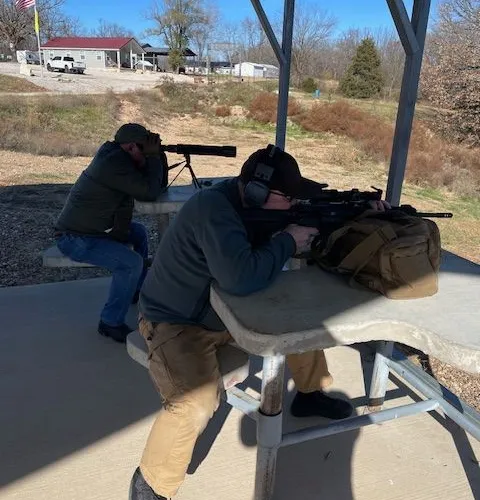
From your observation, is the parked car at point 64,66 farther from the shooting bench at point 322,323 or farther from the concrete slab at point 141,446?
the shooting bench at point 322,323

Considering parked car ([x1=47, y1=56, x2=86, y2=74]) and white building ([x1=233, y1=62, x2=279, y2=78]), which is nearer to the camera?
parked car ([x1=47, y1=56, x2=86, y2=74])

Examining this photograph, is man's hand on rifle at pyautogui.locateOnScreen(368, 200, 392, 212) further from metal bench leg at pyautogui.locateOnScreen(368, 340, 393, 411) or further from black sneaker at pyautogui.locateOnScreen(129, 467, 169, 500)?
black sneaker at pyautogui.locateOnScreen(129, 467, 169, 500)

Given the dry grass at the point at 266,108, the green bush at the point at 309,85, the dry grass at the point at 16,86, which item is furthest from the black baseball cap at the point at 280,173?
the green bush at the point at 309,85

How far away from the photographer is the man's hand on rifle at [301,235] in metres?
1.85

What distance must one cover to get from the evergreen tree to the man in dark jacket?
74.9ft

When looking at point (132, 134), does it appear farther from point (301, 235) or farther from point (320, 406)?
point (320, 406)

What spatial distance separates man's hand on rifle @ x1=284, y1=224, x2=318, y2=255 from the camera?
1852mm

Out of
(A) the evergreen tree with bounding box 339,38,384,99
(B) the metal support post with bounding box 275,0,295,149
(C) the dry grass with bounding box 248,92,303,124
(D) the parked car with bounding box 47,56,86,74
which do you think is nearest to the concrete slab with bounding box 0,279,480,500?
(B) the metal support post with bounding box 275,0,295,149

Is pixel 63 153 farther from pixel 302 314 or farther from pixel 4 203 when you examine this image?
pixel 302 314

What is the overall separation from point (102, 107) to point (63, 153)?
10248mm

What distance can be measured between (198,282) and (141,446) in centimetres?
96

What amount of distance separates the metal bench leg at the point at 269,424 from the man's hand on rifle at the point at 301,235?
42 cm

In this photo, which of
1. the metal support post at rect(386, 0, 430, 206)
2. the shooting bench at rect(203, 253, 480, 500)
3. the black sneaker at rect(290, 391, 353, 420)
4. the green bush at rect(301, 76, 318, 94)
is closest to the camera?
the shooting bench at rect(203, 253, 480, 500)

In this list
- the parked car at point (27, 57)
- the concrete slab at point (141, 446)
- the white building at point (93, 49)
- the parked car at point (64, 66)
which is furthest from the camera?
the white building at point (93, 49)
